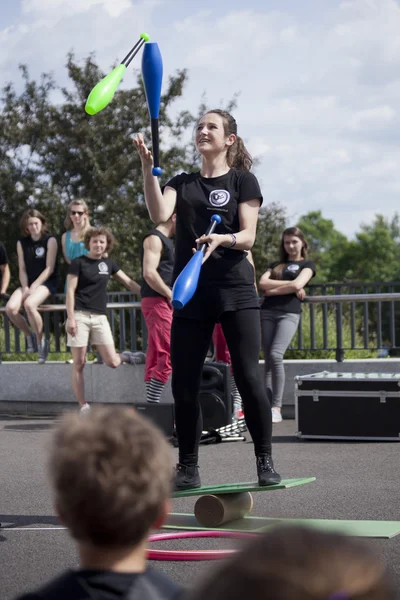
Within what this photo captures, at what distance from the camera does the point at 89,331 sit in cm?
1097

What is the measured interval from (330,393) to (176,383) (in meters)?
4.35

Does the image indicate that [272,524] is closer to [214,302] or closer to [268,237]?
[214,302]

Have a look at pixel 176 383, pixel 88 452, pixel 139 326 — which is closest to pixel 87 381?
pixel 139 326

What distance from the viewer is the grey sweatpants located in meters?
10.6

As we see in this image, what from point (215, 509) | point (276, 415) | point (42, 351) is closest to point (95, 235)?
point (42, 351)

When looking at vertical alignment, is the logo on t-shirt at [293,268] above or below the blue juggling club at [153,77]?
below

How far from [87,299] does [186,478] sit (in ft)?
18.3

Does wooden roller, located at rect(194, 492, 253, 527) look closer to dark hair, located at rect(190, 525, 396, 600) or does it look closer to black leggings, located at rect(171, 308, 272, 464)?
black leggings, located at rect(171, 308, 272, 464)

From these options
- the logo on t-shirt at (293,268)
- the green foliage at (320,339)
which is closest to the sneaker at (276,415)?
the green foliage at (320,339)

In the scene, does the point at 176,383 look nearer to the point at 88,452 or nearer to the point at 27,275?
the point at 88,452

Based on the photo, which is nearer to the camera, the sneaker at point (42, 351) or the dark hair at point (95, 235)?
the dark hair at point (95, 235)

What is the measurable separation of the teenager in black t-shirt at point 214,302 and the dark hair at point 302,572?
168 inches

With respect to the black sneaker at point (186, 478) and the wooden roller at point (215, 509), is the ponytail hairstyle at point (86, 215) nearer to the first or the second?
the black sneaker at point (186, 478)

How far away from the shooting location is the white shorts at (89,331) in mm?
10766
